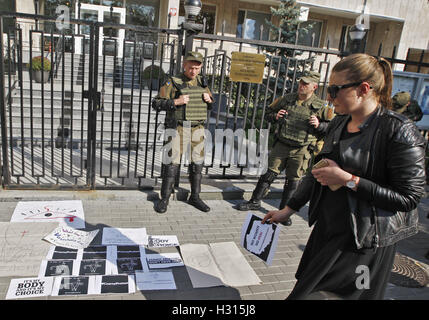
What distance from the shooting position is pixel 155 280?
321cm

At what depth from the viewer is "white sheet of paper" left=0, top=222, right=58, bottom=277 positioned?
3123 millimetres

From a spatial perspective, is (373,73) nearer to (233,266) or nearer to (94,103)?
(233,266)

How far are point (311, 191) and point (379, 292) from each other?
654mm

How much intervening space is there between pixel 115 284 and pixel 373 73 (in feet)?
8.56

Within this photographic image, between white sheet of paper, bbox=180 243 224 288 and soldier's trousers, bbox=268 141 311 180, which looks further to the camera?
soldier's trousers, bbox=268 141 311 180

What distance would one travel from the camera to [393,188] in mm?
1694

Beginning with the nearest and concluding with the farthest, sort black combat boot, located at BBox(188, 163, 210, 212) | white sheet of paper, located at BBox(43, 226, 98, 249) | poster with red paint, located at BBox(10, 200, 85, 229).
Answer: white sheet of paper, located at BBox(43, 226, 98, 249), poster with red paint, located at BBox(10, 200, 85, 229), black combat boot, located at BBox(188, 163, 210, 212)

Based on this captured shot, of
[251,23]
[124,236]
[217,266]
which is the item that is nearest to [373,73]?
[217,266]

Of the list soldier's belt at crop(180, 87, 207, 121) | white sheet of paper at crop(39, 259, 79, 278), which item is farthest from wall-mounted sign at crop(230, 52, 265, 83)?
white sheet of paper at crop(39, 259, 79, 278)

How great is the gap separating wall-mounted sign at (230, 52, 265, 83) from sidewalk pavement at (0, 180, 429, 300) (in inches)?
68.6

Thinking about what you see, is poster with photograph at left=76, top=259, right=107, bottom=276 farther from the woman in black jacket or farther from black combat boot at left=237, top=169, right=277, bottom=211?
black combat boot at left=237, top=169, right=277, bottom=211

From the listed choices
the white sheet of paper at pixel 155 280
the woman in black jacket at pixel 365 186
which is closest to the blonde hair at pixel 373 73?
the woman in black jacket at pixel 365 186

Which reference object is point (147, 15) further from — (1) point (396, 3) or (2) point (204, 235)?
(2) point (204, 235)
